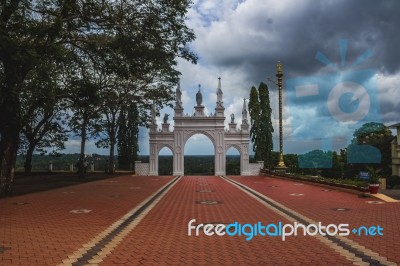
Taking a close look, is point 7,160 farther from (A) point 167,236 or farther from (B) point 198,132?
(B) point 198,132

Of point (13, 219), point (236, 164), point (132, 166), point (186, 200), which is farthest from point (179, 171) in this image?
point (13, 219)

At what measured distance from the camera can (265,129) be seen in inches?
1983

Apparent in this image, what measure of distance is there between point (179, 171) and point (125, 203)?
2803cm

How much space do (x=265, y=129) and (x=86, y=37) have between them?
107 ft

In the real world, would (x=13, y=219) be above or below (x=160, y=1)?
below

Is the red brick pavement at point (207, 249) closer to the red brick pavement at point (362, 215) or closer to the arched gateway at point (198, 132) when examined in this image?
the red brick pavement at point (362, 215)

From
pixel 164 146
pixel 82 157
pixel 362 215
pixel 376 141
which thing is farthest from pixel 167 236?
pixel 376 141

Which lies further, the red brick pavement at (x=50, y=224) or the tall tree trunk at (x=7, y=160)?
the tall tree trunk at (x=7, y=160)

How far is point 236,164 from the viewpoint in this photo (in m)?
53.8

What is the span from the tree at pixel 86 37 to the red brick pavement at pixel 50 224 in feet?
13.9

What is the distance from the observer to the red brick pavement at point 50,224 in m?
8.22

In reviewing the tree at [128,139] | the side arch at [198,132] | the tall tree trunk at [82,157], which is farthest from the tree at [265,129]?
the tall tree trunk at [82,157]

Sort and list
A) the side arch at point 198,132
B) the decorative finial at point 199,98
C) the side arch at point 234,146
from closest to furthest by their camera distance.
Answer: the side arch at point 198,132 < the side arch at point 234,146 < the decorative finial at point 199,98

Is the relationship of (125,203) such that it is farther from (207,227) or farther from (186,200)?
(207,227)
